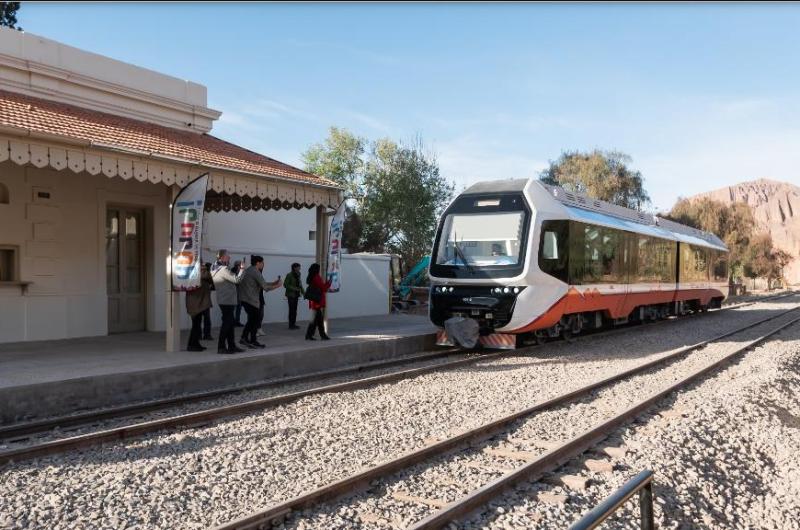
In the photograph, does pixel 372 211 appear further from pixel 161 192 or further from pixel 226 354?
pixel 226 354

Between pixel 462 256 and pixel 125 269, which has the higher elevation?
pixel 462 256

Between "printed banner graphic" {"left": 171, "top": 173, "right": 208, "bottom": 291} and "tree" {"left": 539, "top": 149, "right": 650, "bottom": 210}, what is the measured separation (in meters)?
43.0

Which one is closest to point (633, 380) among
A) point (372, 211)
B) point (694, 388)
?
point (694, 388)

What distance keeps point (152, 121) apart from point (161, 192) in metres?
2.34

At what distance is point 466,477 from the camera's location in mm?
5395

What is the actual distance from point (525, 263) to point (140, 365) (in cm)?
673

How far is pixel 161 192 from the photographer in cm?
1388

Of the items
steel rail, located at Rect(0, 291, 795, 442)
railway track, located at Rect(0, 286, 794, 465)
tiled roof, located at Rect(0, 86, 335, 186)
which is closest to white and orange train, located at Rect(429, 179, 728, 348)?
steel rail, located at Rect(0, 291, 795, 442)

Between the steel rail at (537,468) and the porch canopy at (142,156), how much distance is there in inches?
269

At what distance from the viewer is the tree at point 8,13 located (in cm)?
2934

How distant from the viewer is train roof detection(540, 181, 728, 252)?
13750mm

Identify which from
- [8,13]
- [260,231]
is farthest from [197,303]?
[8,13]

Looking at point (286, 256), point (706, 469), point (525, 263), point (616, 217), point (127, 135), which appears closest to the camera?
point (706, 469)

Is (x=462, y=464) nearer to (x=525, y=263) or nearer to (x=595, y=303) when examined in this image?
(x=525, y=263)
